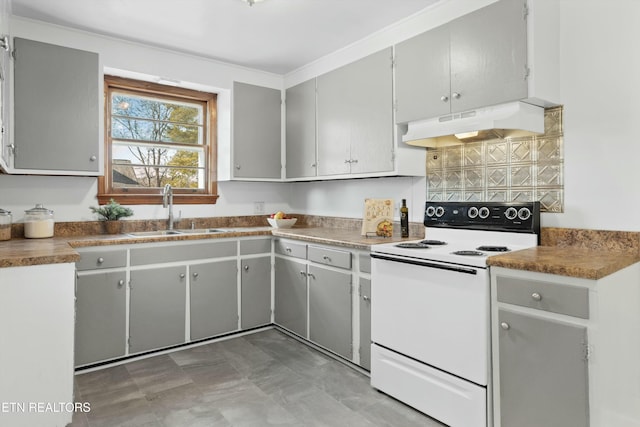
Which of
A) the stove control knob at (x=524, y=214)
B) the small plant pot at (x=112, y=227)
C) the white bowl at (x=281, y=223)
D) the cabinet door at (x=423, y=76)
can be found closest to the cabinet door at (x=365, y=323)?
the stove control knob at (x=524, y=214)

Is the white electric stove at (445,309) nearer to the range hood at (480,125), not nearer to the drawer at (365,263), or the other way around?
the drawer at (365,263)

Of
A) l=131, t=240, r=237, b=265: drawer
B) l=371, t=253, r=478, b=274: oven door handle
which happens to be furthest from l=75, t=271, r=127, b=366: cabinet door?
l=371, t=253, r=478, b=274: oven door handle

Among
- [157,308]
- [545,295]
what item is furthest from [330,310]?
[545,295]

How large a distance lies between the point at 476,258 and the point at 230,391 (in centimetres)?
165

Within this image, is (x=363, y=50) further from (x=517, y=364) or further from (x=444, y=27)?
(x=517, y=364)

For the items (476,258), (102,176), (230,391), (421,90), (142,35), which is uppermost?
(142,35)

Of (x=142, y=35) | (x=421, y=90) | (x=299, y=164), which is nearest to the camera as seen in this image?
(x=421, y=90)

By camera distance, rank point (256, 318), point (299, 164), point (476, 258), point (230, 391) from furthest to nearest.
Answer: point (299, 164) → point (256, 318) → point (230, 391) → point (476, 258)

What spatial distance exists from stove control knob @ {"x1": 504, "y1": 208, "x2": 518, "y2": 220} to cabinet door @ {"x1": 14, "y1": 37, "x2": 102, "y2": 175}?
287 cm

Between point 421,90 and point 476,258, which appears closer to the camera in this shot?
point 476,258

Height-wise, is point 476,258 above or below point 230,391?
above

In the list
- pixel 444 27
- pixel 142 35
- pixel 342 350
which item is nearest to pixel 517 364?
pixel 342 350

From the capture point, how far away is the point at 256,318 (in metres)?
3.52

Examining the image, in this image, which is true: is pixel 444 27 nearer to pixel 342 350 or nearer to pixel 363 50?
pixel 363 50
